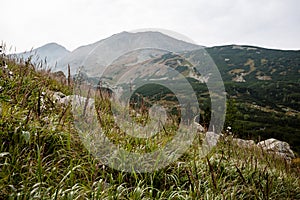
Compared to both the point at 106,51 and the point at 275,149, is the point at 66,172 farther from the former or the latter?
the point at 106,51

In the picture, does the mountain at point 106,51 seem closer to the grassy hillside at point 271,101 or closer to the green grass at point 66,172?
the green grass at point 66,172

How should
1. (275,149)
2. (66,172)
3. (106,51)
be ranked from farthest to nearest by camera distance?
(106,51) → (275,149) → (66,172)

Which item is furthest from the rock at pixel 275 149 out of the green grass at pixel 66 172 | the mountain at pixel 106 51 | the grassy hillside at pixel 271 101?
the grassy hillside at pixel 271 101

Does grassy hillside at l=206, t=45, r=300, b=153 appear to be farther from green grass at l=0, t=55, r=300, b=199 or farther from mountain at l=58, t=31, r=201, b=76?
green grass at l=0, t=55, r=300, b=199

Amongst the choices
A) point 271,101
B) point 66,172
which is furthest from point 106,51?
point 271,101

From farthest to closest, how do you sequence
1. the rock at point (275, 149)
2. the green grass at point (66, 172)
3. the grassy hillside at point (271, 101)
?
the grassy hillside at point (271, 101)
the rock at point (275, 149)
the green grass at point (66, 172)

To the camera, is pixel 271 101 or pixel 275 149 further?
pixel 271 101

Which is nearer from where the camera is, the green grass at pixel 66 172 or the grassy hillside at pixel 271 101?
the green grass at pixel 66 172

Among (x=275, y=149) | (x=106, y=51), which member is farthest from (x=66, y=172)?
(x=106, y=51)

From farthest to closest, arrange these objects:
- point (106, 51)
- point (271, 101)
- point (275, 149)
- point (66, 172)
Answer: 1. point (271, 101)
2. point (106, 51)
3. point (275, 149)
4. point (66, 172)

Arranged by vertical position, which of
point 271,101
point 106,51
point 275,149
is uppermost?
point 106,51

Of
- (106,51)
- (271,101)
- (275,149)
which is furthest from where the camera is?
(271,101)

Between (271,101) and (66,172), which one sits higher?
(66,172)

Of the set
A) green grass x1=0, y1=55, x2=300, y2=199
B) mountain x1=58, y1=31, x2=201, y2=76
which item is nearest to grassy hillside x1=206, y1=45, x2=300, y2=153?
mountain x1=58, y1=31, x2=201, y2=76
